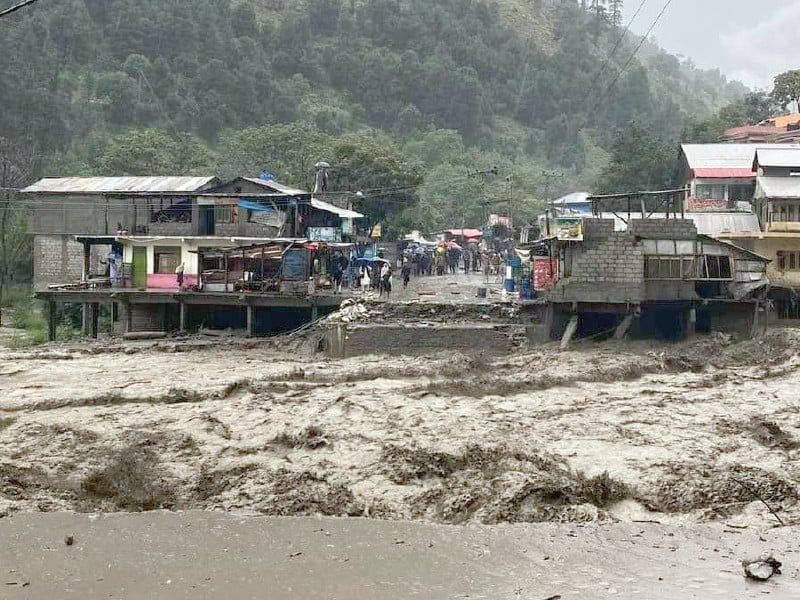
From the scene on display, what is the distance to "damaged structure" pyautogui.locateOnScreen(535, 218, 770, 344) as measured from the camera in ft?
86.2

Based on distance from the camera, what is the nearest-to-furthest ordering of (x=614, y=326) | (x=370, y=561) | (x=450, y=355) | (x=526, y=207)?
(x=370, y=561)
(x=450, y=355)
(x=614, y=326)
(x=526, y=207)

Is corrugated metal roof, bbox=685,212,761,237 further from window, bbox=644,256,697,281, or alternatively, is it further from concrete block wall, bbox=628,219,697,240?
window, bbox=644,256,697,281

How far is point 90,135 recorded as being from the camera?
2901 inches

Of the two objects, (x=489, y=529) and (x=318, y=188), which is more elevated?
(x=318, y=188)

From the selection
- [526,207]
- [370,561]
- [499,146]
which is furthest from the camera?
[499,146]

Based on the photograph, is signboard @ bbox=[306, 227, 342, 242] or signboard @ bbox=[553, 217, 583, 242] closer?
signboard @ bbox=[553, 217, 583, 242]

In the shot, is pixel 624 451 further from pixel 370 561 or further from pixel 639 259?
pixel 639 259

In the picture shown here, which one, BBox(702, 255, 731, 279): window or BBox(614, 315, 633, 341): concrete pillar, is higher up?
BBox(702, 255, 731, 279): window

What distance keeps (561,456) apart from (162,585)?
7054 mm

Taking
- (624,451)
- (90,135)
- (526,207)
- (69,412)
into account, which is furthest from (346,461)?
(90,135)

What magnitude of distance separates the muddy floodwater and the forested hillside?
30372mm

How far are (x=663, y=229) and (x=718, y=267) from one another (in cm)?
218

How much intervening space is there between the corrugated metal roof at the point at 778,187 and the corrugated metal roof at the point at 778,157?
63 cm

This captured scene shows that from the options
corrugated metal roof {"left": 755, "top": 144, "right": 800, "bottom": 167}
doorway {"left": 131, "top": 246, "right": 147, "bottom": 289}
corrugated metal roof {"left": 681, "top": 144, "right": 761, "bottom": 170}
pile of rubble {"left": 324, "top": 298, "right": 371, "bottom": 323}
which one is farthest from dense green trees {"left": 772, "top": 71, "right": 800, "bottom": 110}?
doorway {"left": 131, "top": 246, "right": 147, "bottom": 289}
